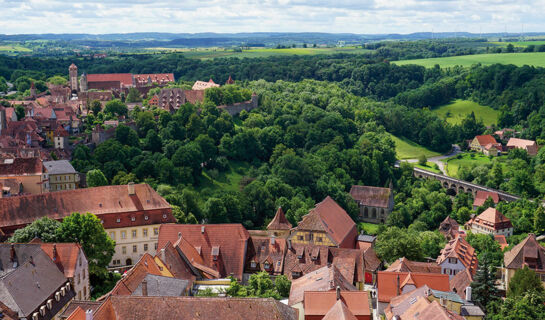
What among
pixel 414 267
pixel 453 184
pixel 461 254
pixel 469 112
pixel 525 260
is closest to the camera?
pixel 414 267

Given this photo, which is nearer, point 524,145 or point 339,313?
point 339,313

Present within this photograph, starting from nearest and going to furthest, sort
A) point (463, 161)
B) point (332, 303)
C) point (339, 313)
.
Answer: point (339, 313) < point (332, 303) < point (463, 161)

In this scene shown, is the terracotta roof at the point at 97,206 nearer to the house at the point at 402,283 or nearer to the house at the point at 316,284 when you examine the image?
the house at the point at 316,284

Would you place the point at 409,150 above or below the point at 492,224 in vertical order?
above

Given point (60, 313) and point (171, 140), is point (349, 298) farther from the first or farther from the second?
point (171, 140)

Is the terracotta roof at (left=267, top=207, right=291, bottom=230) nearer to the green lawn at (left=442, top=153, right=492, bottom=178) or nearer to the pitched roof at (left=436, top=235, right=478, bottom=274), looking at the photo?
the pitched roof at (left=436, top=235, right=478, bottom=274)

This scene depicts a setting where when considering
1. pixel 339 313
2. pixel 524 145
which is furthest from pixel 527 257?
pixel 524 145

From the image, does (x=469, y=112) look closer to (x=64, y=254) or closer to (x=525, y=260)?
(x=525, y=260)
